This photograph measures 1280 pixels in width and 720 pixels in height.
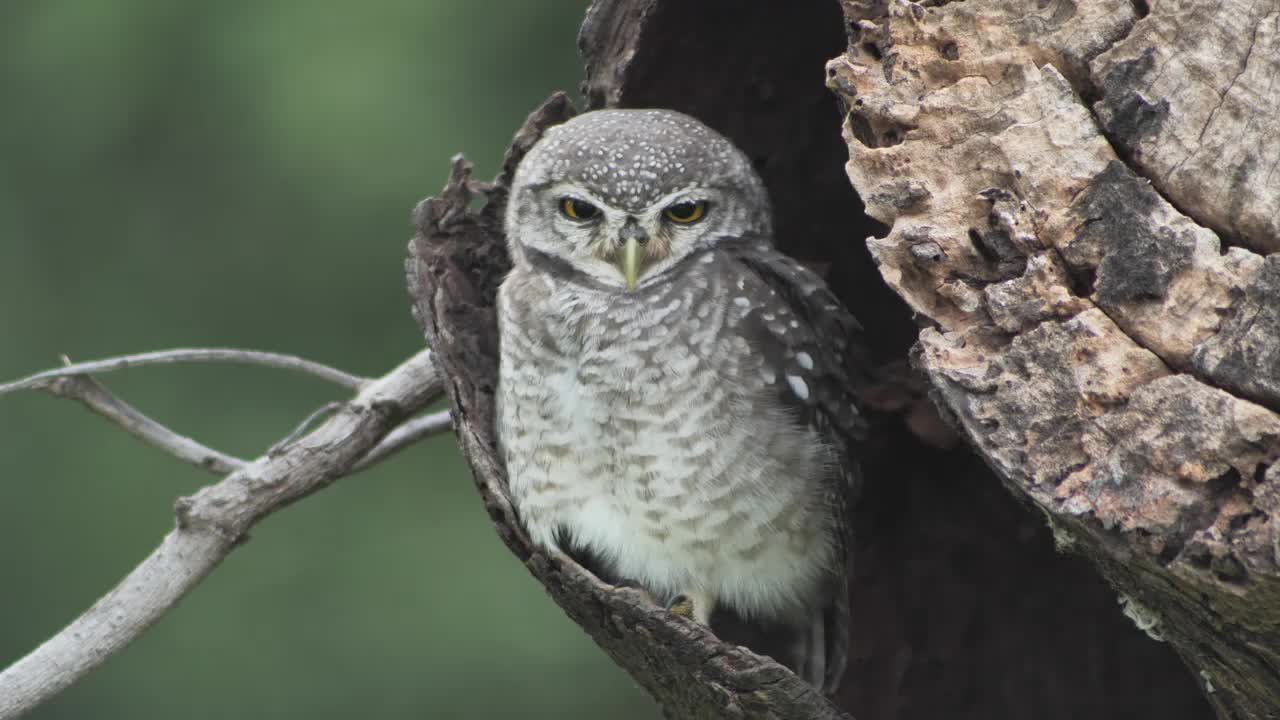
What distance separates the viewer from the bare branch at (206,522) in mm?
2572

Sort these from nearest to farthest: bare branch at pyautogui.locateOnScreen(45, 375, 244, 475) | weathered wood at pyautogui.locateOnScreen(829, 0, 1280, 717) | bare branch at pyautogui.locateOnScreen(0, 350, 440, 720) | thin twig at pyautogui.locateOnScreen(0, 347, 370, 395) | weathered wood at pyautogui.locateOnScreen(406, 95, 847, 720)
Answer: weathered wood at pyautogui.locateOnScreen(829, 0, 1280, 717) → weathered wood at pyautogui.locateOnScreen(406, 95, 847, 720) → bare branch at pyautogui.locateOnScreen(0, 350, 440, 720) → thin twig at pyautogui.locateOnScreen(0, 347, 370, 395) → bare branch at pyautogui.locateOnScreen(45, 375, 244, 475)

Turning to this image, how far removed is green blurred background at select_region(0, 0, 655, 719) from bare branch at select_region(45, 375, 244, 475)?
1709 millimetres

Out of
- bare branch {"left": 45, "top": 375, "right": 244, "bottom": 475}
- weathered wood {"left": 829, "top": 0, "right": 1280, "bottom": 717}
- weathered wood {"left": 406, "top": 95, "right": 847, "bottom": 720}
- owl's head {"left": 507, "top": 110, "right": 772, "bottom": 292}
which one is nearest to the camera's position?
weathered wood {"left": 829, "top": 0, "right": 1280, "bottom": 717}

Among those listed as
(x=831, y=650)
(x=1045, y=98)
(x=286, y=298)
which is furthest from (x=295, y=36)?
(x=1045, y=98)

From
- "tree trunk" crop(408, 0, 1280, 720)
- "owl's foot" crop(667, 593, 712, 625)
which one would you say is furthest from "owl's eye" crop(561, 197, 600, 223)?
"owl's foot" crop(667, 593, 712, 625)

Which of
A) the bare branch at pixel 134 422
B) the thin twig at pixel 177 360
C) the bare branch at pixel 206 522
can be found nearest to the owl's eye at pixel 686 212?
the bare branch at pixel 206 522

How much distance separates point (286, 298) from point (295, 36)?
→ 2.79ft

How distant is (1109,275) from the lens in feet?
6.66

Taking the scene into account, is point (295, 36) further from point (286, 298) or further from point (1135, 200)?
point (1135, 200)

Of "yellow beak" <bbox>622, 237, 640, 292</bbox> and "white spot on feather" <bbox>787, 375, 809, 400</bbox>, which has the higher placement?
"yellow beak" <bbox>622, 237, 640, 292</bbox>

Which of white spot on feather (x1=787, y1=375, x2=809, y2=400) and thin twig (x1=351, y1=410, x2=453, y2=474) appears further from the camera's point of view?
thin twig (x1=351, y1=410, x2=453, y2=474)

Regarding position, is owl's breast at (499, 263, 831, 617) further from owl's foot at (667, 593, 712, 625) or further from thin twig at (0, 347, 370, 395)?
thin twig at (0, 347, 370, 395)

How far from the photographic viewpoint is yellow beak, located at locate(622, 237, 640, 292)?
9.88 ft

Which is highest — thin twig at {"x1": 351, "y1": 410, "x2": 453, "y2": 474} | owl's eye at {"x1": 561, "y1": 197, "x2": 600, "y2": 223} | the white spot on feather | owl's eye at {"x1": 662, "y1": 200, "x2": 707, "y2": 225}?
owl's eye at {"x1": 561, "y1": 197, "x2": 600, "y2": 223}
